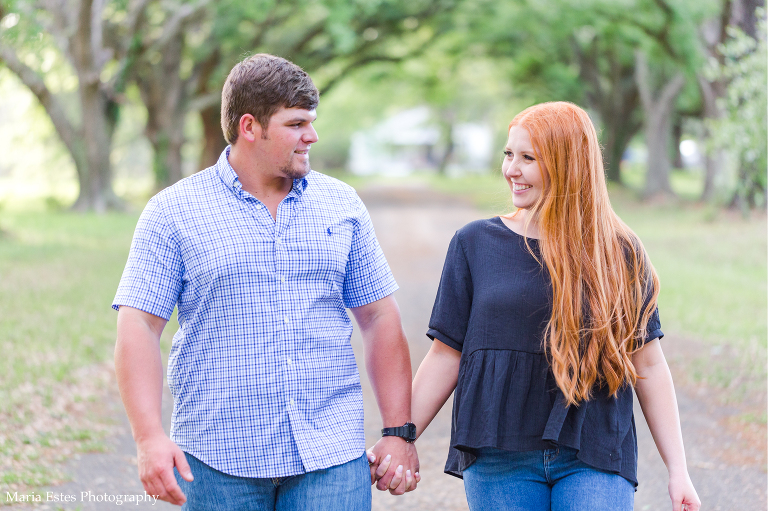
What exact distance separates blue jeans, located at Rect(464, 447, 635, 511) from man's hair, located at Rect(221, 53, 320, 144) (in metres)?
1.27

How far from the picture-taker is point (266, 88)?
249 cm

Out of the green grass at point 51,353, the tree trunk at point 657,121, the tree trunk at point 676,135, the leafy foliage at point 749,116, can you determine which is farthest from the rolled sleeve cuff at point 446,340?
the tree trunk at point 676,135

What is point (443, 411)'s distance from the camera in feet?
20.7

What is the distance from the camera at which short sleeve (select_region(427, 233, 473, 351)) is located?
8.59 feet

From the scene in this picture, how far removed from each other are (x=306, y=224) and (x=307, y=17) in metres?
24.2

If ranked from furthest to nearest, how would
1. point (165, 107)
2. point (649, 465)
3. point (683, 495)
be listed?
1. point (165, 107)
2. point (649, 465)
3. point (683, 495)

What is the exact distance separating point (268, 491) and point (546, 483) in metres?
0.86

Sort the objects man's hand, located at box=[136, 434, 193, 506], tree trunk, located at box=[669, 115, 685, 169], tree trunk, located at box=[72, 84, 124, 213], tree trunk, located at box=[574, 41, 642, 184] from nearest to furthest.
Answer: man's hand, located at box=[136, 434, 193, 506] → tree trunk, located at box=[72, 84, 124, 213] → tree trunk, located at box=[574, 41, 642, 184] → tree trunk, located at box=[669, 115, 685, 169]

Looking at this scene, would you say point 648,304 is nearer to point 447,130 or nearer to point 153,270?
point 153,270

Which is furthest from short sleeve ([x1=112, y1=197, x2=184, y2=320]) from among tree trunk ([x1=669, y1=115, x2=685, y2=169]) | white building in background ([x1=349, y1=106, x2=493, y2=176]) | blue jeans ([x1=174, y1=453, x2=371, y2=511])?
white building in background ([x1=349, y1=106, x2=493, y2=176])

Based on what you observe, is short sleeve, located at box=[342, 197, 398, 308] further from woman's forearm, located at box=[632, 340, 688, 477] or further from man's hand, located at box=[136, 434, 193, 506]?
woman's forearm, located at box=[632, 340, 688, 477]


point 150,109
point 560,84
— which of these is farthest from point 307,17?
point 560,84

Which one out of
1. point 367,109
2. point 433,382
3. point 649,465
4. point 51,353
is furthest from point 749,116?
point 367,109

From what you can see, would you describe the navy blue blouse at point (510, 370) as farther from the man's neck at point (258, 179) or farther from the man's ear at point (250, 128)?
the man's ear at point (250, 128)
